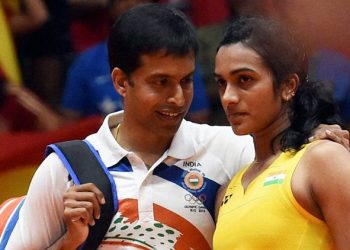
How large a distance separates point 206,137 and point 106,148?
364 mm

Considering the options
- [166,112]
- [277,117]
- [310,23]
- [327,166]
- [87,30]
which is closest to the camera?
[310,23]

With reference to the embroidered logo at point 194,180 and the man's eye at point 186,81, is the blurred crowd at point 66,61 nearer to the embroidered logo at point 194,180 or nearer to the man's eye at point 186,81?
the man's eye at point 186,81

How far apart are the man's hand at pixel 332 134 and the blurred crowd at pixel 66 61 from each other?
1.35m

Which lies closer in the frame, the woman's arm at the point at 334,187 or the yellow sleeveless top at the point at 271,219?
the woman's arm at the point at 334,187

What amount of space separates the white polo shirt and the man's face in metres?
0.12

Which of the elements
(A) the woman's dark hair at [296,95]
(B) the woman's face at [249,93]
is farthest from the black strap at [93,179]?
(A) the woman's dark hair at [296,95]

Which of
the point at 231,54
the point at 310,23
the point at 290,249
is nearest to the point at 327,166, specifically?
the point at 290,249

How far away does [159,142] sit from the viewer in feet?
8.20

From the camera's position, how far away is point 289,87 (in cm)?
216

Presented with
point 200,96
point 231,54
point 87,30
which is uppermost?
point 231,54

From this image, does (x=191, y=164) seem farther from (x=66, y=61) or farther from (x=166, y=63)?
(x=66, y=61)

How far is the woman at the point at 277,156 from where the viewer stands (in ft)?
6.08

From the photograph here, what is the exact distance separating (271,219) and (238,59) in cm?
51

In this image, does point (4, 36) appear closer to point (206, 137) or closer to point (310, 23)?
point (206, 137)
